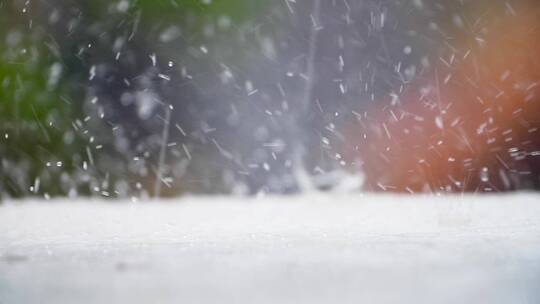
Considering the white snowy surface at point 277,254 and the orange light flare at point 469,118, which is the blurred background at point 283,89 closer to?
the orange light flare at point 469,118

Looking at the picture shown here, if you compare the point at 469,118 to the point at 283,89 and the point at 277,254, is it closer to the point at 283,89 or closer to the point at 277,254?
the point at 283,89

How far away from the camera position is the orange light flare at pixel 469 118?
3984 millimetres

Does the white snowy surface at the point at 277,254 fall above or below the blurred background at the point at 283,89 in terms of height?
below

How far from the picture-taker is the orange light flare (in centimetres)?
398

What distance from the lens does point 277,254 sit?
68.5 inches

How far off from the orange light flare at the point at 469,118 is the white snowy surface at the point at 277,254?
→ 758mm

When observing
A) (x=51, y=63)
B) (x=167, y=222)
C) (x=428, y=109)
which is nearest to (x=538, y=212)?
(x=428, y=109)

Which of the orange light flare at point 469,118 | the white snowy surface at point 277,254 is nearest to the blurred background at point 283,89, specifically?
the orange light flare at point 469,118

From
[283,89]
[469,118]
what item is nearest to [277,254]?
[283,89]

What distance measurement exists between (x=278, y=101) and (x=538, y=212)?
2.02 meters

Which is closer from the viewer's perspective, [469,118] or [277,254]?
[277,254]

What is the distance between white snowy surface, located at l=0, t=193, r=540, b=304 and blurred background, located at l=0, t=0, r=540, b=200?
81 centimetres

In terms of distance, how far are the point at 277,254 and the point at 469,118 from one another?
9.01ft

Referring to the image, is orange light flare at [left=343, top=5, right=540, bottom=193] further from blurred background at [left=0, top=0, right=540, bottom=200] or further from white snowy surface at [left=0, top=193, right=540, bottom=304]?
white snowy surface at [left=0, top=193, right=540, bottom=304]
